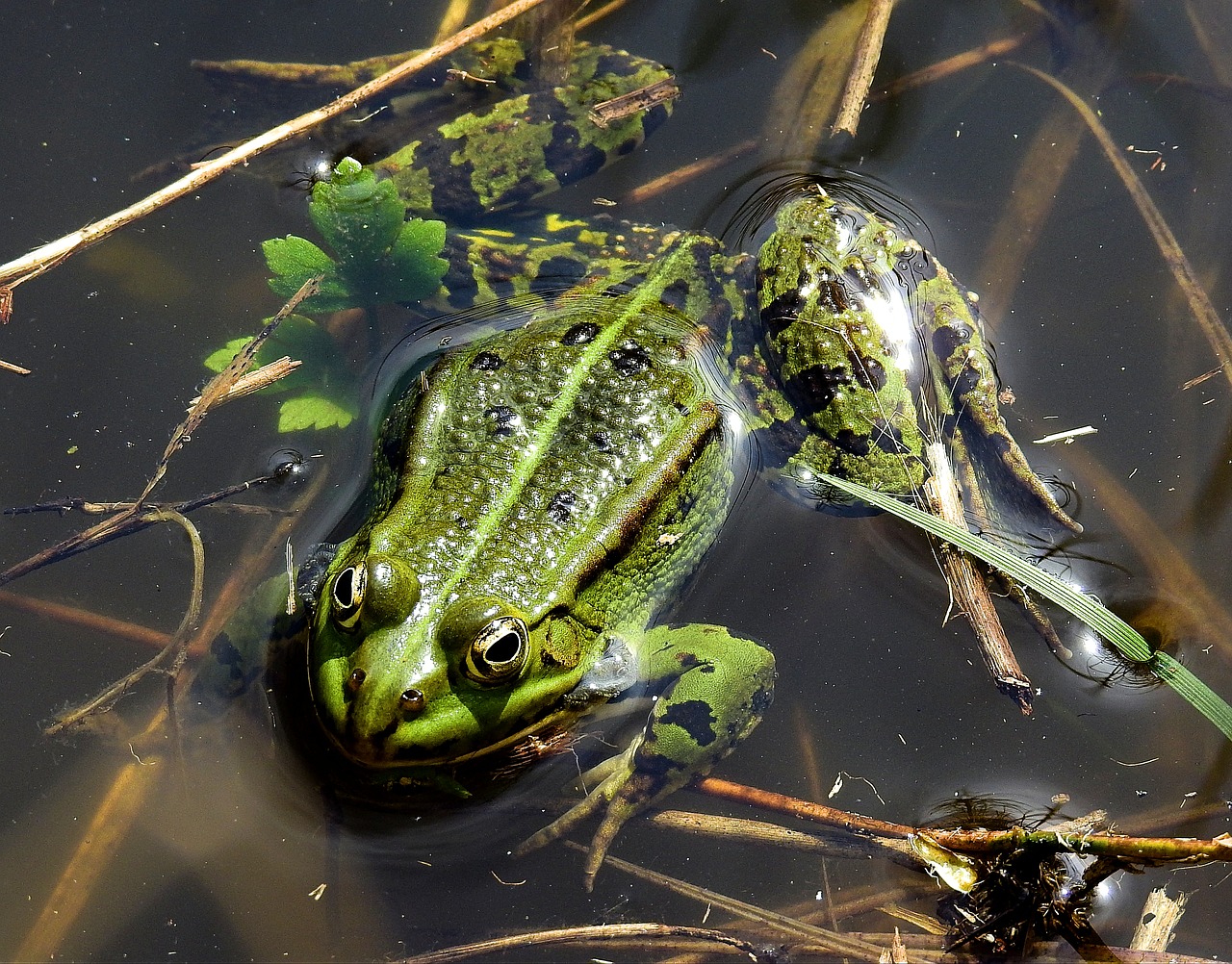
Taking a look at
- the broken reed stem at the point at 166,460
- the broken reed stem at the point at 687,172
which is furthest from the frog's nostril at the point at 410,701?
the broken reed stem at the point at 687,172

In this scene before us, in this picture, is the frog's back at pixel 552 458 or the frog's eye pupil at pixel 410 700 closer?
the frog's eye pupil at pixel 410 700

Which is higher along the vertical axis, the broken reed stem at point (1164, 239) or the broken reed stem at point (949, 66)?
the broken reed stem at point (949, 66)

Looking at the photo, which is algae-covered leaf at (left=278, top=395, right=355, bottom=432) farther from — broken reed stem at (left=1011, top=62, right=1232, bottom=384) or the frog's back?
broken reed stem at (left=1011, top=62, right=1232, bottom=384)

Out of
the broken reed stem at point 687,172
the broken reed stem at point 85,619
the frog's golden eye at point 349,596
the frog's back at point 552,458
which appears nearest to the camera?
the frog's golden eye at point 349,596

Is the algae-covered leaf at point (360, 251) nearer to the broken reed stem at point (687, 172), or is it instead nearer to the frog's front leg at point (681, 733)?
the broken reed stem at point (687, 172)

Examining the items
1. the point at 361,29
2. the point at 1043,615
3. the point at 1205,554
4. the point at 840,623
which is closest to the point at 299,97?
the point at 361,29

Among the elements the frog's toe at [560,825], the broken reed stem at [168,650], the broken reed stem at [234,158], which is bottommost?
the frog's toe at [560,825]

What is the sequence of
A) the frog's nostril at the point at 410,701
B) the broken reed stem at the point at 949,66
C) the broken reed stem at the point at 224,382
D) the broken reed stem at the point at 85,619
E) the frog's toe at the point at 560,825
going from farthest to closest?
the broken reed stem at the point at 949,66, the broken reed stem at the point at 224,382, the broken reed stem at the point at 85,619, the frog's toe at the point at 560,825, the frog's nostril at the point at 410,701

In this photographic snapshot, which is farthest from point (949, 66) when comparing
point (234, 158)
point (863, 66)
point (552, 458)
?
point (234, 158)
